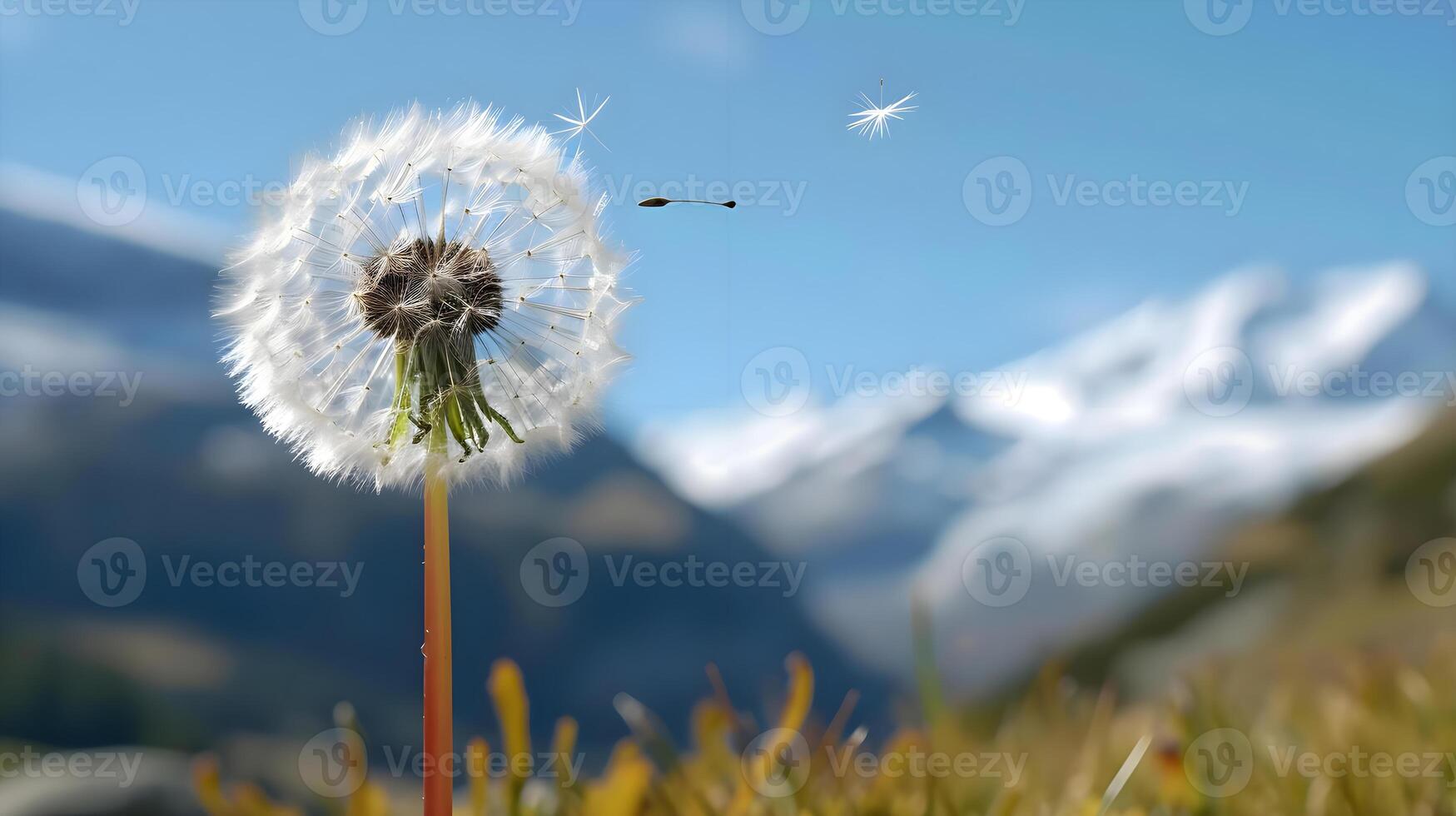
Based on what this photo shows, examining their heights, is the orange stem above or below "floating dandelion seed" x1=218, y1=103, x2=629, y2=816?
below

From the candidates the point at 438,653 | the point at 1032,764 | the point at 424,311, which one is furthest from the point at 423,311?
the point at 1032,764

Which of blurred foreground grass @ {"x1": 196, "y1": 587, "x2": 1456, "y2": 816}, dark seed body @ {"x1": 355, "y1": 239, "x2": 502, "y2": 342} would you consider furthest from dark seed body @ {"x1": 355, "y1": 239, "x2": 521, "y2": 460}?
blurred foreground grass @ {"x1": 196, "y1": 587, "x2": 1456, "y2": 816}

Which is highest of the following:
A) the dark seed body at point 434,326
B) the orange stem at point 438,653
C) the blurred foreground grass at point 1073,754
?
the dark seed body at point 434,326

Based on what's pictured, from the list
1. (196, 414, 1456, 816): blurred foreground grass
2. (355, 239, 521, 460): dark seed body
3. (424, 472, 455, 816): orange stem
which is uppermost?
(355, 239, 521, 460): dark seed body

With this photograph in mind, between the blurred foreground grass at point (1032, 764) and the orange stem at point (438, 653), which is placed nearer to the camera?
the orange stem at point (438, 653)

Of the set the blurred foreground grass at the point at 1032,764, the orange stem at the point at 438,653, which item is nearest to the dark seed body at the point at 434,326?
the orange stem at the point at 438,653

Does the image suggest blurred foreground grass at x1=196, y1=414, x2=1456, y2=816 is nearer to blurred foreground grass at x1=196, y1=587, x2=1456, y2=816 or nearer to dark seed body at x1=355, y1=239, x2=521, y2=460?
blurred foreground grass at x1=196, y1=587, x2=1456, y2=816

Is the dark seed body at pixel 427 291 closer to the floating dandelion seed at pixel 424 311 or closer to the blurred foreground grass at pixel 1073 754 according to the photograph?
the floating dandelion seed at pixel 424 311

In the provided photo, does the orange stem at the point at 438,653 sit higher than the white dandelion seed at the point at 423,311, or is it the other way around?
the white dandelion seed at the point at 423,311
